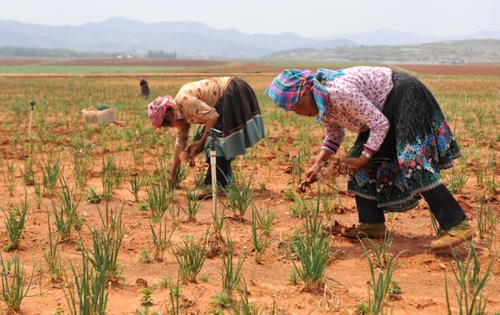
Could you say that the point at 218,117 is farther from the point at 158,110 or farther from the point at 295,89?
the point at 295,89

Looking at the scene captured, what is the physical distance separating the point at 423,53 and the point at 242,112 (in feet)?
551

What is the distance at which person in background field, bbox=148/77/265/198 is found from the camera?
4512 millimetres

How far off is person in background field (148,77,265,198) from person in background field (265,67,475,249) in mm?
1285

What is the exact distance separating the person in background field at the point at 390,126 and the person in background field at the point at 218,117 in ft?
4.21

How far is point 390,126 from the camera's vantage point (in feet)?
11.1

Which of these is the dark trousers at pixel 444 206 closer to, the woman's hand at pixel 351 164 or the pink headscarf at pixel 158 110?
the woman's hand at pixel 351 164

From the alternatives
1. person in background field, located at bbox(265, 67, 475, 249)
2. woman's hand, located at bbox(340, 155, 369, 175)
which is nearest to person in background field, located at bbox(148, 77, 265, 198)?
person in background field, located at bbox(265, 67, 475, 249)

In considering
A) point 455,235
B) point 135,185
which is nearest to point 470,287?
point 455,235

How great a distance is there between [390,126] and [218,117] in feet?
5.92

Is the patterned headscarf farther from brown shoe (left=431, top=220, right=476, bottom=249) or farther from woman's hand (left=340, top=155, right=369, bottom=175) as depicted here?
brown shoe (left=431, top=220, right=476, bottom=249)

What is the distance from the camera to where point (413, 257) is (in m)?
3.41

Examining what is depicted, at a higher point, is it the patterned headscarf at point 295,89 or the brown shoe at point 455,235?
the patterned headscarf at point 295,89

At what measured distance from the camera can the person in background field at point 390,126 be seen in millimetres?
3225

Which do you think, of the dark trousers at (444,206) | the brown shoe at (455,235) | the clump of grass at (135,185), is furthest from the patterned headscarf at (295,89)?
the clump of grass at (135,185)
